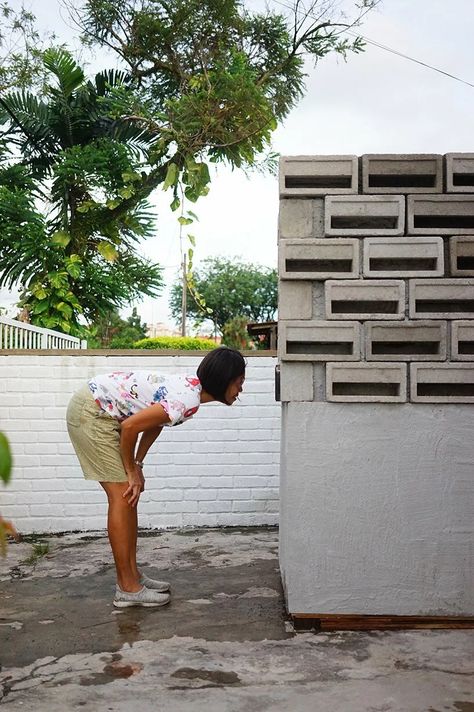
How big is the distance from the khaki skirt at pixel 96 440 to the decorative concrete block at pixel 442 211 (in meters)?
1.57

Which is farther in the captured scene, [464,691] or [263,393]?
[263,393]

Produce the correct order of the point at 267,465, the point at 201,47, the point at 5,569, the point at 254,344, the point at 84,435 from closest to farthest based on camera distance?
1. the point at 84,435
2. the point at 5,569
3. the point at 267,465
4. the point at 201,47
5. the point at 254,344

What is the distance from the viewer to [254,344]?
91.4 feet

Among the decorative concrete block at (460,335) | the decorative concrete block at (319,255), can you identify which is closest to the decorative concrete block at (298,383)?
the decorative concrete block at (319,255)

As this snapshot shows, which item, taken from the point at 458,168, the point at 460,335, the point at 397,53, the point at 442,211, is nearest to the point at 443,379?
the point at 460,335

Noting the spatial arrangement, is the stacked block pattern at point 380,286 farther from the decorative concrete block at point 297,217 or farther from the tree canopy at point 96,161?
the tree canopy at point 96,161

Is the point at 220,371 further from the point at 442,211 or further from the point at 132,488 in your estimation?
the point at 442,211

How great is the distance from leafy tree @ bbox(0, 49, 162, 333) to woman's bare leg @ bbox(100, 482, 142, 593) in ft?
26.2

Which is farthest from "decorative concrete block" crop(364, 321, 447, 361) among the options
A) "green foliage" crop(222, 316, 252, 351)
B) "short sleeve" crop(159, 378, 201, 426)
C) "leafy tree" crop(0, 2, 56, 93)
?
"green foliage" crop(222, 316, 252, 351)

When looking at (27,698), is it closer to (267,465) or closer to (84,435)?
(84,435)

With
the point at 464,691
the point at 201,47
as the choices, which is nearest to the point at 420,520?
the point at 464,691

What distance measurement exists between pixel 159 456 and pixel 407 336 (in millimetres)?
2731

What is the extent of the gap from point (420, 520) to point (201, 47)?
14770mm

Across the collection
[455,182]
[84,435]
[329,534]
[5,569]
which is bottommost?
[5,569]
